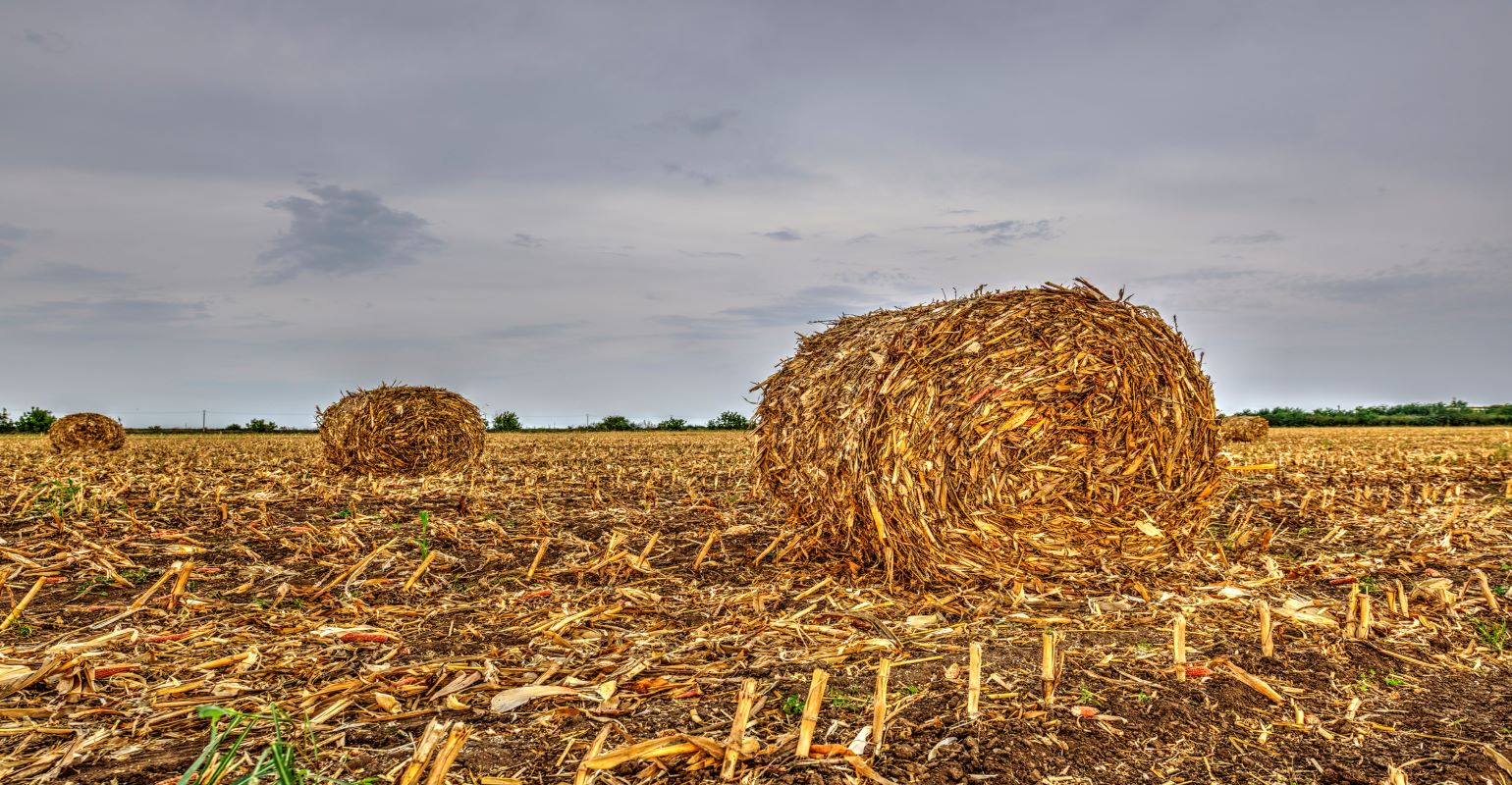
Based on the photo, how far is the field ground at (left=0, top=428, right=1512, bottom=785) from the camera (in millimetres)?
3818

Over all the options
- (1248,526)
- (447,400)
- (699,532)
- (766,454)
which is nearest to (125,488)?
(447,400)

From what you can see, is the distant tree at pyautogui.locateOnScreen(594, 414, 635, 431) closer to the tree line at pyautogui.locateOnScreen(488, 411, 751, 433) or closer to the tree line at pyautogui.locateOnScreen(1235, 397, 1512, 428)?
the tree line at pyautogui.locateOnScreen(488, 411, 751, 433)

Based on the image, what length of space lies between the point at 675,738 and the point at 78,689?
323cm

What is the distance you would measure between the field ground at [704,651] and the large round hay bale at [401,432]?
539cm

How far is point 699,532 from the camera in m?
9.27

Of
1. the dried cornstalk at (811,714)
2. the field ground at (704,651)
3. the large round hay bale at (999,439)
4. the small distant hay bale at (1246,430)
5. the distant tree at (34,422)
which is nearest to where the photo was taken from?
the dried cornstalk at (811,714)

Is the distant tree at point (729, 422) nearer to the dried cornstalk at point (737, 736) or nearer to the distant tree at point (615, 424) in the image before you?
the distant tree at point (615, 424)

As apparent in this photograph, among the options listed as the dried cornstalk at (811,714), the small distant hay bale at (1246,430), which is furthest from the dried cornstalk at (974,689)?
the small distant hay bale at (1246,430)

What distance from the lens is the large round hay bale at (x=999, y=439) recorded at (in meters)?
7.06

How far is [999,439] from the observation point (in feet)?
23.9

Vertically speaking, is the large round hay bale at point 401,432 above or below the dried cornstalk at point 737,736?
above

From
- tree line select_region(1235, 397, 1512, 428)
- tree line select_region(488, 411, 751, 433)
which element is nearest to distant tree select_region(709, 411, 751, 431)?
tree line select_region(488, 411, 751, 433)

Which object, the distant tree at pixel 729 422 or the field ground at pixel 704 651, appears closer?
the field ground at pixel 704 651

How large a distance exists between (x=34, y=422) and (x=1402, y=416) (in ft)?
231
